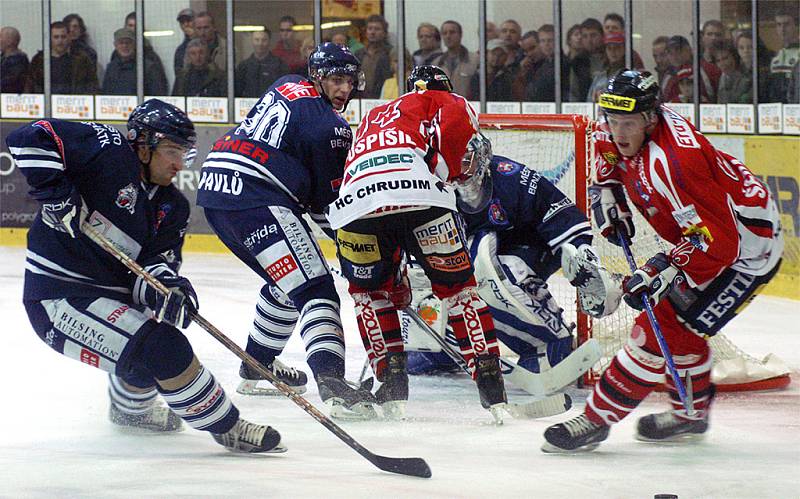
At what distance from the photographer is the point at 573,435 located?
10.4 ft

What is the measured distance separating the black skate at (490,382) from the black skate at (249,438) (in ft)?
A: 2.15

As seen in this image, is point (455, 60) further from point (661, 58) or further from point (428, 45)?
point (661, 58)

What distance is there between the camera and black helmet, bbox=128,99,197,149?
3203 millimetres

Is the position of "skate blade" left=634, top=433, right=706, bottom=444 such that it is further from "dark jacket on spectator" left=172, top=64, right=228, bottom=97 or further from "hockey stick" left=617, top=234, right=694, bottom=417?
"dark jacket on spectator" left=172, top=64, right=228, bottom=97

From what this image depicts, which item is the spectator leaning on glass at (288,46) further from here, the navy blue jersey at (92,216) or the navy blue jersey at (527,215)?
the navy blue jersey at (92,216)

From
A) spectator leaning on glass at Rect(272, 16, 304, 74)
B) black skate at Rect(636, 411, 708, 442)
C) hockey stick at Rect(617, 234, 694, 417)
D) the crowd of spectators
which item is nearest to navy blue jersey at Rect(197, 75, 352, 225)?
hockey stick at Rect(617, 234, 694, 417)

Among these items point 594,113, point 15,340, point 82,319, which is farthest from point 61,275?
point 594,113

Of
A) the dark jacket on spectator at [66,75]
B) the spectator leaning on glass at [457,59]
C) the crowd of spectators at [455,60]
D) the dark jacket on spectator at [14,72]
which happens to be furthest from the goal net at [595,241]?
the dark jacket on spectator at [14,72]

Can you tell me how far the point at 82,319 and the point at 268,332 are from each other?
96cm

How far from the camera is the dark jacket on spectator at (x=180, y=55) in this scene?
8523 mm

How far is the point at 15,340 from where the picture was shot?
497 centimetres

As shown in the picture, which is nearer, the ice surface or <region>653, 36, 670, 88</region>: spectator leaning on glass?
the ice surface

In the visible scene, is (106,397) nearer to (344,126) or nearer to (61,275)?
(61,275)

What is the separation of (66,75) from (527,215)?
5519 mm
